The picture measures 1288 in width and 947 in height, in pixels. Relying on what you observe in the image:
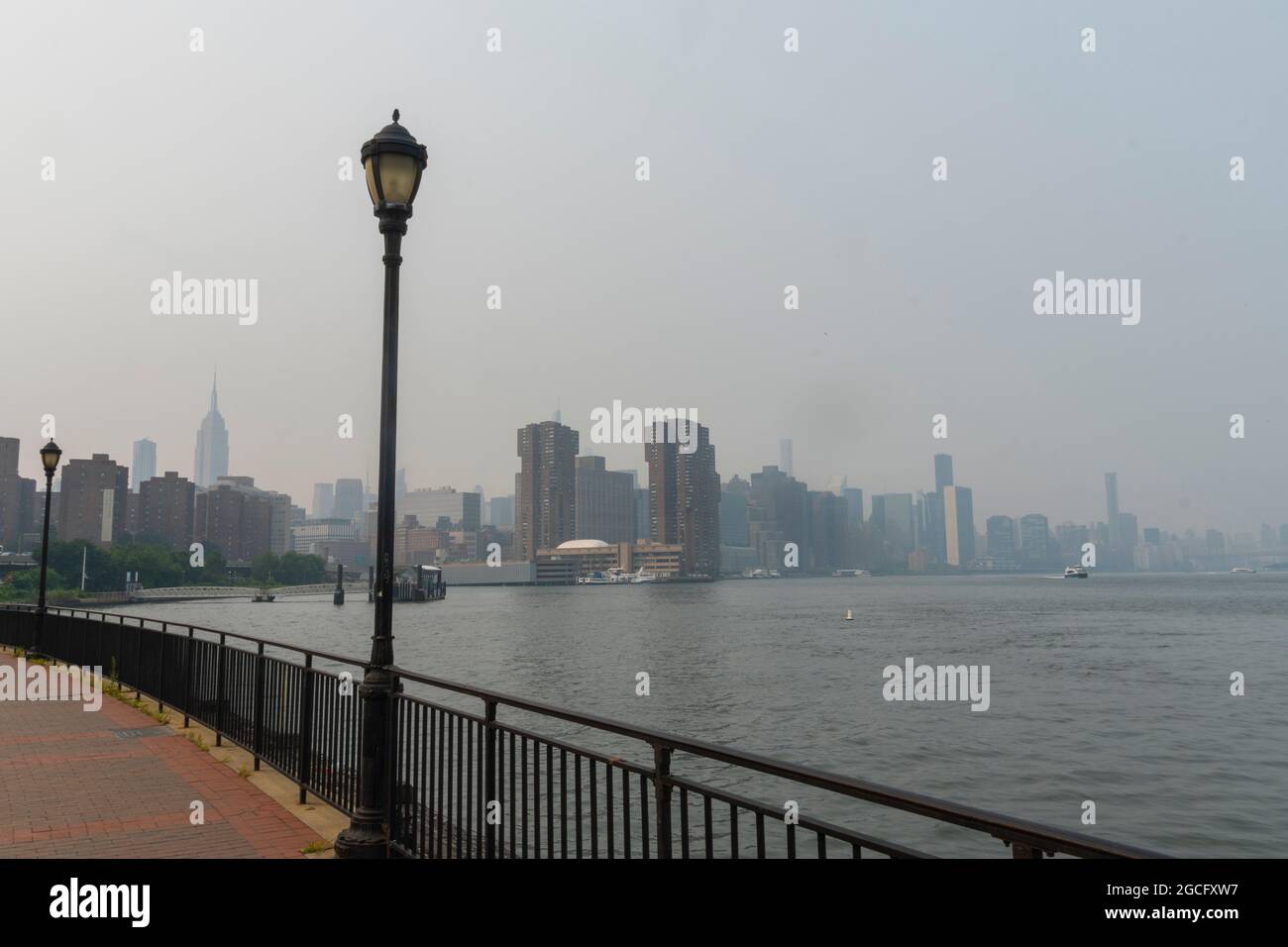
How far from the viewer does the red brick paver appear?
6.95 meters

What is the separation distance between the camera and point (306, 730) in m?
8.45

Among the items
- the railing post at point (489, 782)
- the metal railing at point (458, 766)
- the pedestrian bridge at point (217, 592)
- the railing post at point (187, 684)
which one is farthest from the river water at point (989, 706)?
the pedestrian bridge at point (217, 592)

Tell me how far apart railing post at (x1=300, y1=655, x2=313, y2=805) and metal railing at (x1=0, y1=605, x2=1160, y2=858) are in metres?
0.01

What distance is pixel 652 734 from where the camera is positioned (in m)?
4.30

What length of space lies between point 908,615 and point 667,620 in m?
25.7

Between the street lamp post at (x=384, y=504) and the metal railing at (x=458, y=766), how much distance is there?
13 cm

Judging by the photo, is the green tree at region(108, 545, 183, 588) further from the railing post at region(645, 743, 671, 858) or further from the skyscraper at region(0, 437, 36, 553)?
the railing post at region(645, 743, 671, 858)

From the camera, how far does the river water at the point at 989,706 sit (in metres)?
21.0

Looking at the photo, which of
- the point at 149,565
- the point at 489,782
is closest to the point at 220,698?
the point at 489,782

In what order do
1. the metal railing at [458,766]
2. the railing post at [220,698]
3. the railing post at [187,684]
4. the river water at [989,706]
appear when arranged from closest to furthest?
the metal railing at [458,766] → the railing post at [220,698] → the railing post at [187,684] → the river water at [989,706]

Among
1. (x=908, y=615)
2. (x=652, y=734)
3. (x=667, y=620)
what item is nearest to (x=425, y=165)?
(x=652, y=734)

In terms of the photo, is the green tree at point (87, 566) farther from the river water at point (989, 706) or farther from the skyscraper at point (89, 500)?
the river water at point (989, 706)

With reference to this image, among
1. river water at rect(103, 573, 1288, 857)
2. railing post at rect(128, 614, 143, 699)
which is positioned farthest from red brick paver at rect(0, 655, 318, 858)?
river water at rect(103, 573, 1288, 857)

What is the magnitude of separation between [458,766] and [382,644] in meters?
1.60
